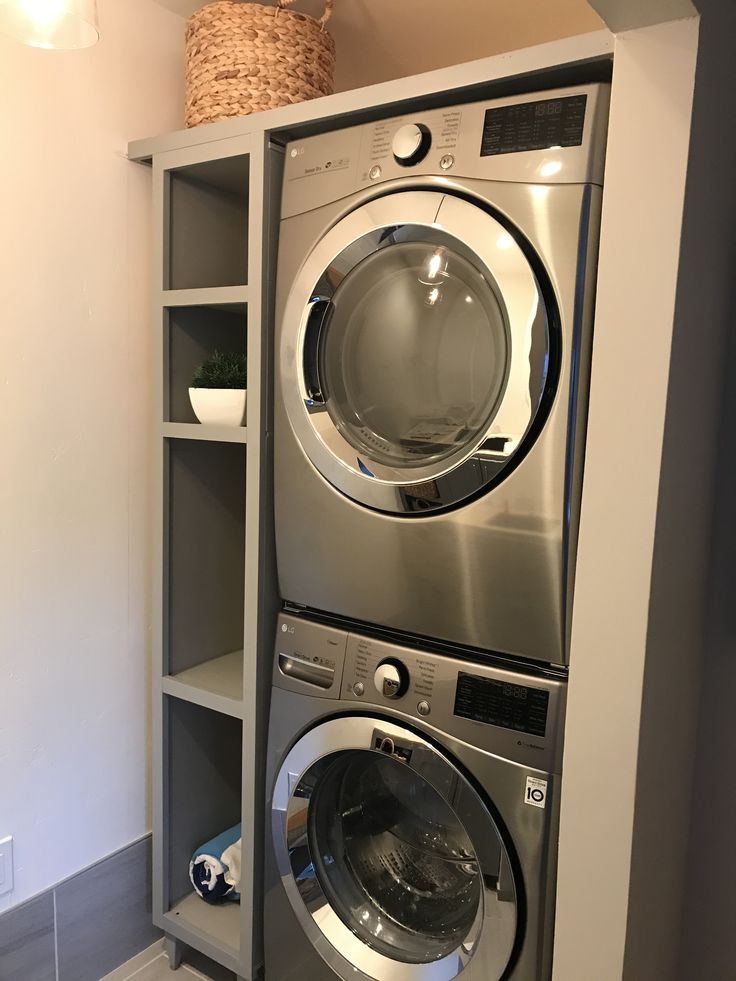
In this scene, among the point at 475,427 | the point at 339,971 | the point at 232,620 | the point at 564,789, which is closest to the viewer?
the point at 564,789

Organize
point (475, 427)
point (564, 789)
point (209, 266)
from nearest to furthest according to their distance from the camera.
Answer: point (564, 789)
point (475, 427)
point (209, 266)

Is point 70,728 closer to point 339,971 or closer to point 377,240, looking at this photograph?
point 339,971

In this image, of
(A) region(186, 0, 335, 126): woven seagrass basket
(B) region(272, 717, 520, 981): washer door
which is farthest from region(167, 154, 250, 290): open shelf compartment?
(B) region(272, 717, 520, 981): washer door

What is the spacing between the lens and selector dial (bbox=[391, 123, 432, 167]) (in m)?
1.34

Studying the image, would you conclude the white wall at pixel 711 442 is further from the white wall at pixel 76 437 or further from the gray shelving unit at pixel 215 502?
the white wall at pixel 76 437

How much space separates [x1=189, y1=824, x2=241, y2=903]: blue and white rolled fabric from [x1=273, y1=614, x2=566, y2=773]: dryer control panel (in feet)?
1.83

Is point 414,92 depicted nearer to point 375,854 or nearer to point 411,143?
point 411,143

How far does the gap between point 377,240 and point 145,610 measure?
1.08 meters

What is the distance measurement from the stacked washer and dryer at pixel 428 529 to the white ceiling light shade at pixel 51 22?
468 millimetres

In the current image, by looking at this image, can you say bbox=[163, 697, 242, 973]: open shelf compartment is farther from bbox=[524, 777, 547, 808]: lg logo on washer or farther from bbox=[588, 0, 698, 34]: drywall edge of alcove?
bbox=[588, 0, 698, 34]: drywall edge of alcove

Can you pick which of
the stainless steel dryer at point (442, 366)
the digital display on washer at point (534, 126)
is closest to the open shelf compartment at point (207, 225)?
the stainless steel dryer at point (442, 366)

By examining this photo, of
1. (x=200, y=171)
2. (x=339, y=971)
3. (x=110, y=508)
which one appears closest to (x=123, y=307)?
(x=200, y=171)

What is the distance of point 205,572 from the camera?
1949 mm

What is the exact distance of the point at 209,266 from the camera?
1.89 m
